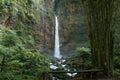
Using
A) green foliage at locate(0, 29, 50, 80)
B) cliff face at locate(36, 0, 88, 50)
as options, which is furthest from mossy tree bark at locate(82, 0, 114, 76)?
cliff face at locate(36, 0, 88, 50)

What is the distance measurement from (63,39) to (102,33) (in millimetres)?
16191

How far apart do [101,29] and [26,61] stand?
3192 millimetres

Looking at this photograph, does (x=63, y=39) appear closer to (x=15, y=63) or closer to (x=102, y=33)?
(x=15, y=63)

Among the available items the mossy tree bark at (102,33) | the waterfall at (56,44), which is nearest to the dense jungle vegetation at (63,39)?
the mossy tree bark at (102,33)

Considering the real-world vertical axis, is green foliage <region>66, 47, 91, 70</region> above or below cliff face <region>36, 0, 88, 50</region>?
below

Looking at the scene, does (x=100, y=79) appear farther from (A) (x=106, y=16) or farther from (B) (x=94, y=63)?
(A) (x=106, y=16)

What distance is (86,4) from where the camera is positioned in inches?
312

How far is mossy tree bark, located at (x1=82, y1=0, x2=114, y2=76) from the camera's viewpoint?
7.52 meters

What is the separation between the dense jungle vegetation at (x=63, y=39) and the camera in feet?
24.8

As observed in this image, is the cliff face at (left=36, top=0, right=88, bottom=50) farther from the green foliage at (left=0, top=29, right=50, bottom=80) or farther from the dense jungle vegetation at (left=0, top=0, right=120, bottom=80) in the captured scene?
the green foliage at (left=0, top=29, right=50, bottom=80)

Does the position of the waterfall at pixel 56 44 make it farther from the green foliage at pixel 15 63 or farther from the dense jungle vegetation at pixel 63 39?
the green foliage at pixel 15 63

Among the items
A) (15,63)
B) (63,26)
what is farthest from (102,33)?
(63,26)

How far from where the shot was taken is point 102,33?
7.61 meters

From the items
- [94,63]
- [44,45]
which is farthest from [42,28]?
[94,63]
